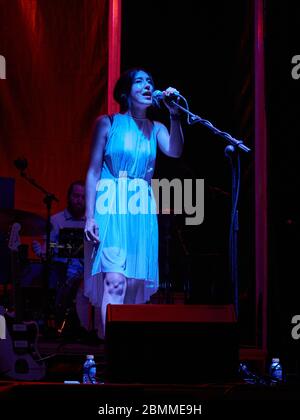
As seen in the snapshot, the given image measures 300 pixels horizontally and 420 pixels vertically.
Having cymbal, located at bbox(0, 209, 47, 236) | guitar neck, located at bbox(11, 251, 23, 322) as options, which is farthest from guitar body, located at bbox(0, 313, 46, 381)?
cymbal, located at bbox(0, 209, 47, 236)

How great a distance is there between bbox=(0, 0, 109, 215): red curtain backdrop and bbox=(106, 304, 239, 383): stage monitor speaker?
293cm

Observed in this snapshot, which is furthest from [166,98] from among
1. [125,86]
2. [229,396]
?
[229,396]

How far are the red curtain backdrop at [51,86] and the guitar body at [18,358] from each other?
62.9 inches

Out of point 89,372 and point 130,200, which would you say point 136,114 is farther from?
point 89,372

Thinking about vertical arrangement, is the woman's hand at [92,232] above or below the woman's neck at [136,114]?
below

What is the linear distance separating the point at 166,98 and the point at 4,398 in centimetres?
327

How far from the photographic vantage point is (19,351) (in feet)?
15.1

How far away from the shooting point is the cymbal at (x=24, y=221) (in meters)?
5.57

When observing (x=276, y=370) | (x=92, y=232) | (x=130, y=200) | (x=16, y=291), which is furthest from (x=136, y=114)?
(x=276, y=370)

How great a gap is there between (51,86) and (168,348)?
342 cm

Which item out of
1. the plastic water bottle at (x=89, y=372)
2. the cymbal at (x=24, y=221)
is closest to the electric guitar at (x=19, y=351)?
the plastic water bottle at (x=89, y=372)

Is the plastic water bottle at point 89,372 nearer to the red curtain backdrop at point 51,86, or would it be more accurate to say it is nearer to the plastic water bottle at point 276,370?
the plastic water bottle at point 276,370

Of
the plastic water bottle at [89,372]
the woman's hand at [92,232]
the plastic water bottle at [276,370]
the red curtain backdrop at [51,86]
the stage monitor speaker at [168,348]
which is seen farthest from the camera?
the red curtain backdrop at [51,86]

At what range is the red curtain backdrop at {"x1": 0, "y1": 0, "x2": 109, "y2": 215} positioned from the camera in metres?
5.93
